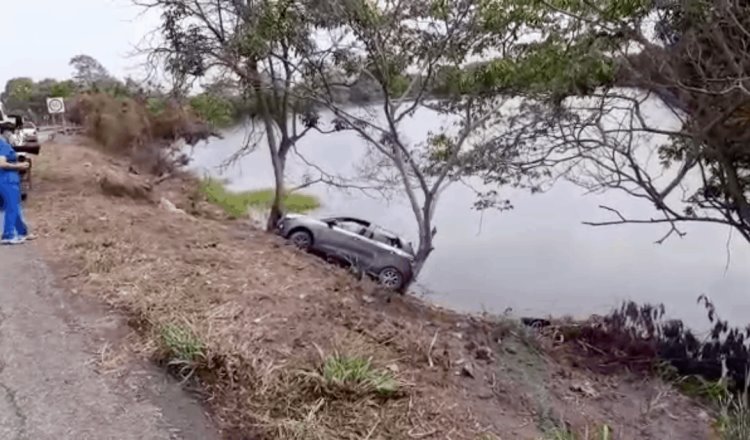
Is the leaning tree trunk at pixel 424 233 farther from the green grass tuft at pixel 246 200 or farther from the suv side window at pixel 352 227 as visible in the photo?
the green grass tuft at pixel 246 200

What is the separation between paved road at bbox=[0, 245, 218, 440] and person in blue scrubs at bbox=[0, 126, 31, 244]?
3255 millimetres

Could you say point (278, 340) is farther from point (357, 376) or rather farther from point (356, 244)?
point (356, 244)

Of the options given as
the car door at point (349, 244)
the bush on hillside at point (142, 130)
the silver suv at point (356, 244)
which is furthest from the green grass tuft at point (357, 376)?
the bush on hillside at point (142, 130)

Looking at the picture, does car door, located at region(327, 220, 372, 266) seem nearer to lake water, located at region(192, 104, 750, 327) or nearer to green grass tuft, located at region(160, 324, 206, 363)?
lake water, located at region(192, 104, 750, 327)

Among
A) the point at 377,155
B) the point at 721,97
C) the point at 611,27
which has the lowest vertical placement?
the point at 377,155

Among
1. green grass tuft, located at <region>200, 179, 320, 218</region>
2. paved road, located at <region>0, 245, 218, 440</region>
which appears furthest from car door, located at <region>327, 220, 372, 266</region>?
paved road, located at <region>0, 245, 218, 440</region>

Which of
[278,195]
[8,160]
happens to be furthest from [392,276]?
[8,160]

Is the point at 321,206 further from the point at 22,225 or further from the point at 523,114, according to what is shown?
the point at 22,225

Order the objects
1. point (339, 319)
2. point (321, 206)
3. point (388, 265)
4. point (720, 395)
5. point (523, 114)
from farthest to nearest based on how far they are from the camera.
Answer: point (321, 206) < point (388, 265) < point (523, 114) < point (720, 395) < point (339, 319)

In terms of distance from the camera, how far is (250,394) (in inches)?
176

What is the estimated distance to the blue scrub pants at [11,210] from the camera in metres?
9.15

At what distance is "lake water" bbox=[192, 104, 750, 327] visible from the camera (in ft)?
53.8

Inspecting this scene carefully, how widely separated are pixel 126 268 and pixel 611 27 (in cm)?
637

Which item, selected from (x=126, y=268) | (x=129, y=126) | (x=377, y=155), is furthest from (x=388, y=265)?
(x=129, y=126)
